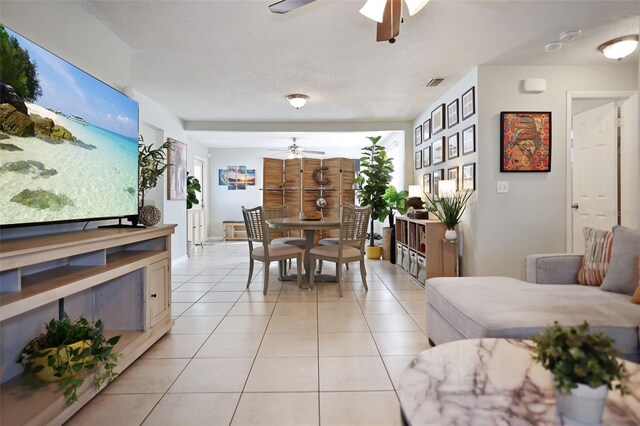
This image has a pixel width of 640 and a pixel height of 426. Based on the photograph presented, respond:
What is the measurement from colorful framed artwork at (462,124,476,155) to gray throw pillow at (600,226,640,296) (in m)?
1.90

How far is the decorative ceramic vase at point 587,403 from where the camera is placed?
0.92 meters

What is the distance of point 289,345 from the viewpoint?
2.45m

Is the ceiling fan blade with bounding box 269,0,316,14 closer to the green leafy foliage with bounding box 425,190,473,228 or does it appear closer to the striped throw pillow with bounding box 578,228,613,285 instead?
the striped throw pillow with bounding box 578,228,613,285

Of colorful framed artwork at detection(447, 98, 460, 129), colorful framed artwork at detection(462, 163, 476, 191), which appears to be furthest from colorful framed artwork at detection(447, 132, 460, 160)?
colorful framed artwork at detection(462, 163, 476, 191)

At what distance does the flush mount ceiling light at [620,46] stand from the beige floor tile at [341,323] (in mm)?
3250

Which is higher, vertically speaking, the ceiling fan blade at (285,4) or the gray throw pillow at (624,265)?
the ceiling fan blade at (285,4)

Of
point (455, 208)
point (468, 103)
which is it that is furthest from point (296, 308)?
point (468, 103)

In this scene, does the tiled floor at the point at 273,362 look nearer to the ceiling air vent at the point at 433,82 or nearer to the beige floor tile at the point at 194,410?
the beige floor tile at the point at 194,410

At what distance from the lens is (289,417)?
1.63 meters

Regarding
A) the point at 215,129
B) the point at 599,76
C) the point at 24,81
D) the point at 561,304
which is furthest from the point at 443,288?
the point at 215,129

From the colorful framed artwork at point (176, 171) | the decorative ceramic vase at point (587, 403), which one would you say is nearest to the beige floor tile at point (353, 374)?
the decorative ceramic vase at point (587, 403)

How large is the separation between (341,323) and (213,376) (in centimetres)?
117

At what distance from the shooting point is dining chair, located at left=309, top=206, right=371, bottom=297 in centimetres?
385

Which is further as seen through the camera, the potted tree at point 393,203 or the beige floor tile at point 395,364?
the potted tree at point 393,203
